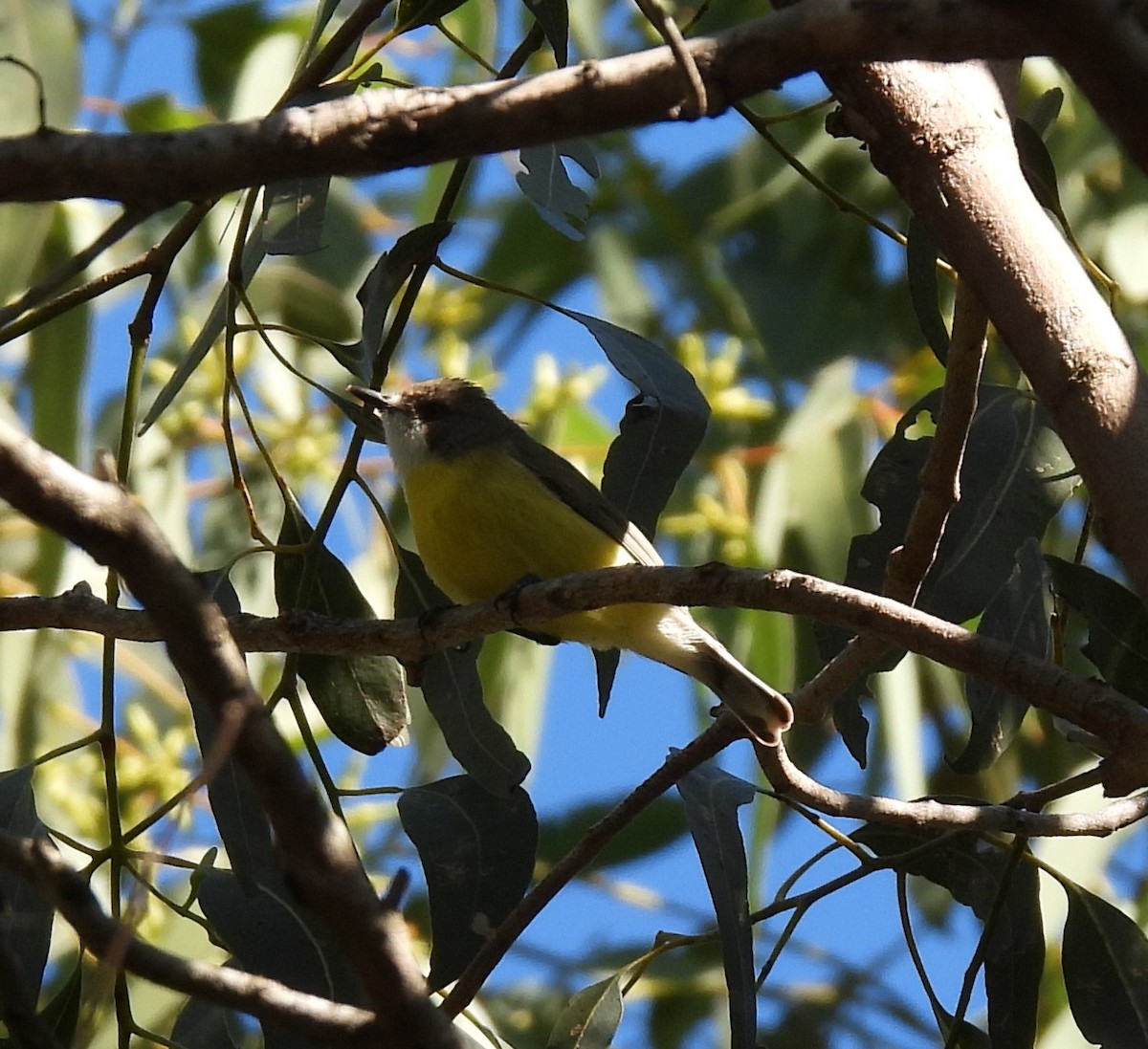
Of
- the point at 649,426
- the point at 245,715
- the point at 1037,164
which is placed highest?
the point at 1037,164

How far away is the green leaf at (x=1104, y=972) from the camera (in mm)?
2432

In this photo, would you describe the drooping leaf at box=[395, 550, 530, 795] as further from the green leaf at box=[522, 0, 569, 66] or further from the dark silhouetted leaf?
the dark silhouetted leaf

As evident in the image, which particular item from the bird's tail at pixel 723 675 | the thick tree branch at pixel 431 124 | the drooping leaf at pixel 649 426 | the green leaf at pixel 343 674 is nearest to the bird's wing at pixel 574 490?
the bird's tail at pixel 723 675

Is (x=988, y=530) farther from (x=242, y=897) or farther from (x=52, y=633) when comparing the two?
(x=52, y=633)

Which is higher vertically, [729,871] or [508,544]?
[508,544]

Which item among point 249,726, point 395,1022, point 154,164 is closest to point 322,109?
point 154,164

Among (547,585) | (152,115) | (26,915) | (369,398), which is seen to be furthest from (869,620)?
(152,115)

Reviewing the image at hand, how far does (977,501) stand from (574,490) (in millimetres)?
1031

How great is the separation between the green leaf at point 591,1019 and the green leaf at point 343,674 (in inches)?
20.5

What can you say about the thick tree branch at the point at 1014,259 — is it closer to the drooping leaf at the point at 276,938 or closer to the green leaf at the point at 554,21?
the green leaf at the point at 554,21

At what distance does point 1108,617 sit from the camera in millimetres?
2398

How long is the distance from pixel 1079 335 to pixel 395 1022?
110cm

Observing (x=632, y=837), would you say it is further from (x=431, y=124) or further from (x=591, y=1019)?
(x=431, y=124)

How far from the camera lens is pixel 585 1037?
2484 mm
